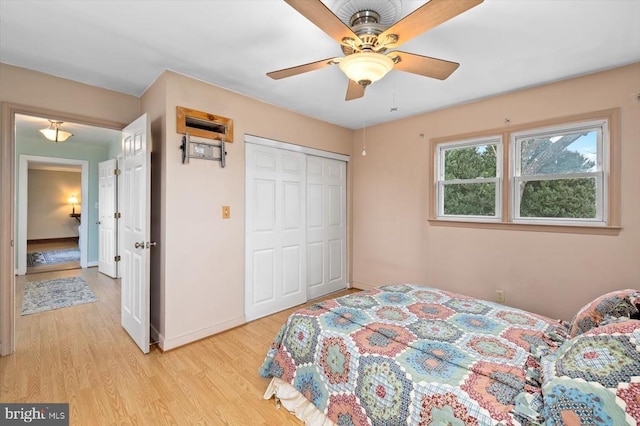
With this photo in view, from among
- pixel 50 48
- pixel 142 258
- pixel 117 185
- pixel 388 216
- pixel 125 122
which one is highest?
pixel 50 48

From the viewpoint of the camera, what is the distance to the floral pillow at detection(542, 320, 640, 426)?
35.9 inches

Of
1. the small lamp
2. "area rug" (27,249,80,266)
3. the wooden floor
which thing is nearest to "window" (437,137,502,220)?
the wooden floor

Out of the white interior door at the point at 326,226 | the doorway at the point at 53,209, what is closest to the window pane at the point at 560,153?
the white interior door at the point at 326,226

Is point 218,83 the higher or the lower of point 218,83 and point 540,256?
the higher

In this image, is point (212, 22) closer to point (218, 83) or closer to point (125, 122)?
point (218, 83)

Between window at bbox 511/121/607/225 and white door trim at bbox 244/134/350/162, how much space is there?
2.15 metres

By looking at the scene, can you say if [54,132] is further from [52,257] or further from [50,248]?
[50,248]

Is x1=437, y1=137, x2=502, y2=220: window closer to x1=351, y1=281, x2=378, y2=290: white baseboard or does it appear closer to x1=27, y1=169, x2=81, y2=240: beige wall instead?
x1=351, y1=281, x2=378, y2=290: white baseboard

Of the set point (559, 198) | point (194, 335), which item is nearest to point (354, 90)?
point (559, 198)

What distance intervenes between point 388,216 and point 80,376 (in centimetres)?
352

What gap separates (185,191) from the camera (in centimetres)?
259

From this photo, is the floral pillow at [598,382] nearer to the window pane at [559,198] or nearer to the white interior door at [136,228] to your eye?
the window pane at [559,198]

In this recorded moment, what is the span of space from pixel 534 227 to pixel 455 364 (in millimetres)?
2166

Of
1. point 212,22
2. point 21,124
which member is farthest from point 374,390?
point 21,124
